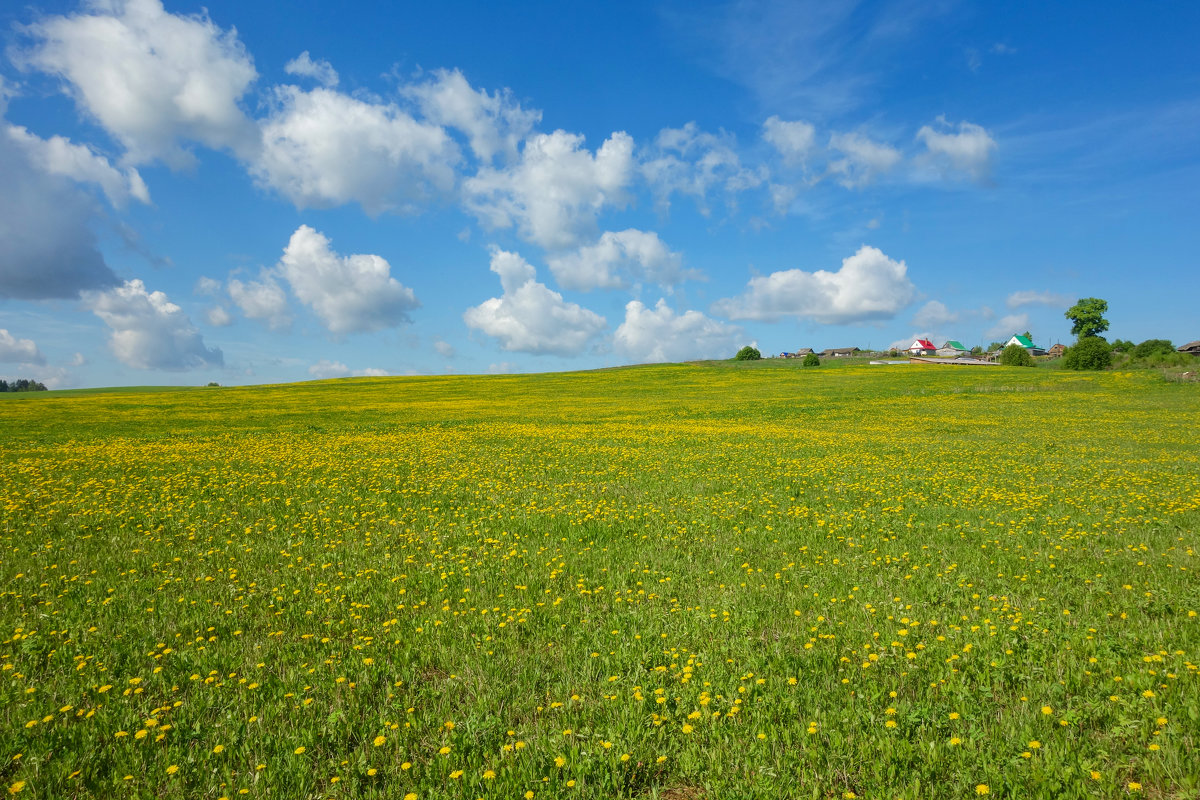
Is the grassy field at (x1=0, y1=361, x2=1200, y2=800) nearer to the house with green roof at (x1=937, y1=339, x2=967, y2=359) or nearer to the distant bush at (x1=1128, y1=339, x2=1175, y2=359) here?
the distant bush at (x1=1128, y1=339, x2=1175, y2=359)

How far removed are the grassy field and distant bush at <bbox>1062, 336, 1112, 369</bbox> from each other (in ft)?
241

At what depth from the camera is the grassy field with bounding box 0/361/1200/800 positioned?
4387 millimetres

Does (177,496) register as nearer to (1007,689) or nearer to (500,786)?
(500,786)

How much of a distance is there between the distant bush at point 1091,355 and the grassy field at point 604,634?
73.5m

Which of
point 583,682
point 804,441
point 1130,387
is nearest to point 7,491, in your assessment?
point 583,682

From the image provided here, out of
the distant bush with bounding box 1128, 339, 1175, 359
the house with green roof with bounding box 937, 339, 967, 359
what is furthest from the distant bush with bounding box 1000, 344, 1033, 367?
the house with green roof with bounding box 937, 339, 967, 359

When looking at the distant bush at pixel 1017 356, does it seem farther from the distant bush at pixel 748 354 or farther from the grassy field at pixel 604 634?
the grassy field at pixel 604 634

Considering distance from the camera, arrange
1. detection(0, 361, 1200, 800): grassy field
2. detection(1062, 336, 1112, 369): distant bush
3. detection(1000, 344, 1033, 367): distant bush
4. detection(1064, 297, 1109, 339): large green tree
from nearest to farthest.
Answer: detection(0, 361, 1200, 800): grassy field
detection(1062, 336, 1112, 369): distant bush
detection(1000, 344, 1033, 367): distant bush
detection(1064, 297, 1109, 339): large green tree

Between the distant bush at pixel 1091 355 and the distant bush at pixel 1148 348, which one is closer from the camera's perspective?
the distant bush at pixel 1091 355

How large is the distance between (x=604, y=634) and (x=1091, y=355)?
303 ft

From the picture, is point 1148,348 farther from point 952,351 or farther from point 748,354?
point 952,351

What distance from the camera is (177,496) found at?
1405cm

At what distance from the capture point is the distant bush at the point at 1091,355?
73.0 meters

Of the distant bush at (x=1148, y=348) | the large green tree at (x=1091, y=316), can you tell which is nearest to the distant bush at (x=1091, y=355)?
the distant bush at (x=1148, y=348)
